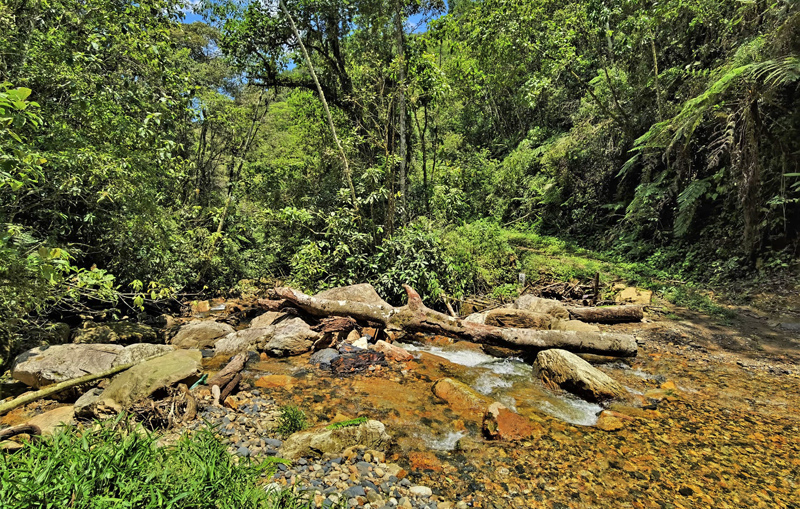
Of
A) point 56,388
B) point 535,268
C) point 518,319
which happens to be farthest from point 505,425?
point 535,268

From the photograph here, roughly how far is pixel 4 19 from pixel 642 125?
671 inches

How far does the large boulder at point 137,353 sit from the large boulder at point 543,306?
814 centimetres

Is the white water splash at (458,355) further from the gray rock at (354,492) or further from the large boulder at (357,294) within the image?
the gray rock at (354,492)

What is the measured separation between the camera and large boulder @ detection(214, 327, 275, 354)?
7461mm

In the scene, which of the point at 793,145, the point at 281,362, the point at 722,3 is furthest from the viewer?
the point at 722,3

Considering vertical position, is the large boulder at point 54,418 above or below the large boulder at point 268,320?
above

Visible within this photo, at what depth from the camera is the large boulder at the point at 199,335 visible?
773cm

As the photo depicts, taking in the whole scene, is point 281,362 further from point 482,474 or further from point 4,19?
point 4,19

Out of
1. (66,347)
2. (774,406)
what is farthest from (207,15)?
(774,406)

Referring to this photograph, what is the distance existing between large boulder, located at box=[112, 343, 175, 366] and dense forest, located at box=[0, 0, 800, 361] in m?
1.15

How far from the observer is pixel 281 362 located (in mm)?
6895

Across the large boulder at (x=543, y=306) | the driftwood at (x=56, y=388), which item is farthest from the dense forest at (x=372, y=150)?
the large boulder at (x=543, y=306)

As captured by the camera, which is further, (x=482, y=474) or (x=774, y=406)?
(x=774, y=406)

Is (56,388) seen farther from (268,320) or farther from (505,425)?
(505,425)
